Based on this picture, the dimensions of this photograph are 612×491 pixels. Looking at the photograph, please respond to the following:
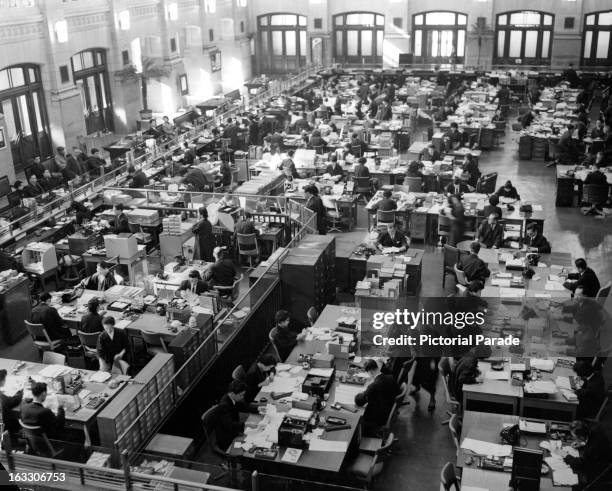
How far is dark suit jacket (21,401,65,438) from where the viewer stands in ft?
31.8

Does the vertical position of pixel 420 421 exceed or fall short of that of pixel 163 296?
it falls short

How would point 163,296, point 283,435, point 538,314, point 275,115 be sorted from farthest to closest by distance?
1. point 275,115
2. point 163,296
3. point 538,314
4. point 283,435

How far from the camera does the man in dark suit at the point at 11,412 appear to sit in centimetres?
1024

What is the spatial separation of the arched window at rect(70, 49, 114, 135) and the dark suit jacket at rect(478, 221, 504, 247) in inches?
683

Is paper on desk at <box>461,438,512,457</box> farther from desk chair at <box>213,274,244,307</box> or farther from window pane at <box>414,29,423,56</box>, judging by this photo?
window pane at <box>414,29,423,56</box>

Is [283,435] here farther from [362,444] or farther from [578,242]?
[578,242]

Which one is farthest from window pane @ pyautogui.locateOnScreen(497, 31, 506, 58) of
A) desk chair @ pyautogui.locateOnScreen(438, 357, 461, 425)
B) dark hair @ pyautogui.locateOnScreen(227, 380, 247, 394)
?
dark hair @ pyautogui.locateOnScreen(227, 380, 247, 394)

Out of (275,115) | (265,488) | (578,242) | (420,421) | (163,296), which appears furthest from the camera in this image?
(275,115)

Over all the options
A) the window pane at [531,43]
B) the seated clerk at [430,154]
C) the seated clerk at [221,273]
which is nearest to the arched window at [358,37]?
the window pane at [531,43]

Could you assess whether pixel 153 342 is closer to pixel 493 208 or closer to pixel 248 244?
pixel 248 244

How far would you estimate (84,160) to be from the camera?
75.5ft

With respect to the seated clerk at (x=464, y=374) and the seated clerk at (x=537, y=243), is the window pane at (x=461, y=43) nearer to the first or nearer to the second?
the seated clerk at (x=537, y=243)

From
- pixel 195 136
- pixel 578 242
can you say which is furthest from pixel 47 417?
pixel 195 136

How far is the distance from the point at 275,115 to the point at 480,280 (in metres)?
16.2
